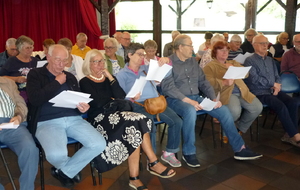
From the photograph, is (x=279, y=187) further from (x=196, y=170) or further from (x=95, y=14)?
(x=95, y=14)

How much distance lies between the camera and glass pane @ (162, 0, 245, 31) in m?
8.74

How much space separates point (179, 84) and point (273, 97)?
1313mm

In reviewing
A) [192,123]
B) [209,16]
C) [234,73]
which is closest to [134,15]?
[209,16]

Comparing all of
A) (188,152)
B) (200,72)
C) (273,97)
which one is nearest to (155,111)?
(188,152)

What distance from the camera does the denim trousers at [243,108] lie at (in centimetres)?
356

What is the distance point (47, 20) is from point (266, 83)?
5.68 metres

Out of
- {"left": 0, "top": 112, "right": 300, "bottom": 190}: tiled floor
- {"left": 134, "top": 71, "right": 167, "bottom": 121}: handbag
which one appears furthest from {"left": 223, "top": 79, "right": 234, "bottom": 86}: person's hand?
{"left": 134, "top": 71, "right": 167, "bottom": 121}: handbag

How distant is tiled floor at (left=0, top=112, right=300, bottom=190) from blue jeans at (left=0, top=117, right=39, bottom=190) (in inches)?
16.1

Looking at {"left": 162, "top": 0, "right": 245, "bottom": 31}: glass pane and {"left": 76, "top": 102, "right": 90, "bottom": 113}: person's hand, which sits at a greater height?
{"left": 162, "top": 0, "right": 245, "bottom": 31}: glass pane

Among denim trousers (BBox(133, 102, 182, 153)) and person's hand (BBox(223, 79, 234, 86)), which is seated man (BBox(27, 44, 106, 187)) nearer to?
denim trousers (BBox(133, 102, 182, 153))

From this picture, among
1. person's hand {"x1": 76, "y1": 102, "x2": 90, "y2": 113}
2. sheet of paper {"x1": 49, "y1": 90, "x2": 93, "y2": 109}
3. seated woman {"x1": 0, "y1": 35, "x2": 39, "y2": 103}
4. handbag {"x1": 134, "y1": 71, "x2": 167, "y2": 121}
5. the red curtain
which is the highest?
the red curtain

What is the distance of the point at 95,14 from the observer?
8344 millimetres

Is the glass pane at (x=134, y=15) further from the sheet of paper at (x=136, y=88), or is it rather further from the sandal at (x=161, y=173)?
the sandal at (x=161, y=173)

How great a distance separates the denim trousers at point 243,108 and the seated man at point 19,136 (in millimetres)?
2255
